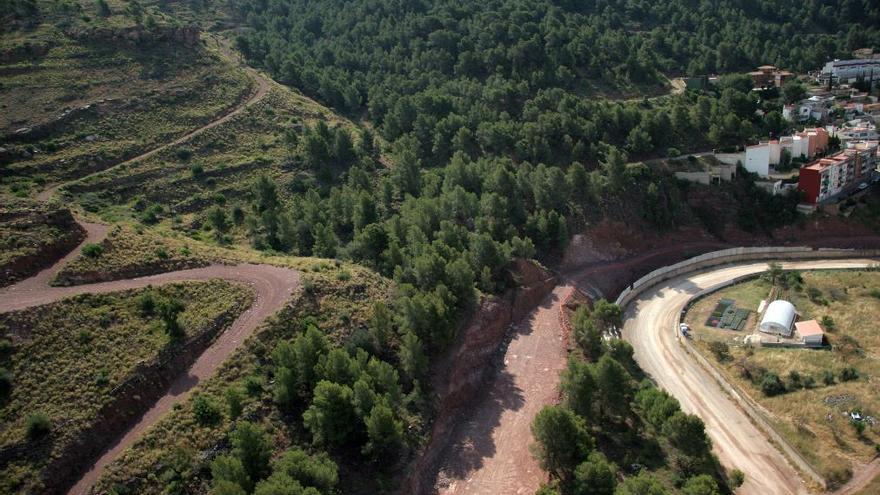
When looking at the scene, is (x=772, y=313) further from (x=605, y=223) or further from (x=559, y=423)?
(x=559, y=423)

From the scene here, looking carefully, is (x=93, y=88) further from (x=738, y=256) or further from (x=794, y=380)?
(x=794, y=380)

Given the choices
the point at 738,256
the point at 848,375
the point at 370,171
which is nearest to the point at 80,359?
the point at 370,171

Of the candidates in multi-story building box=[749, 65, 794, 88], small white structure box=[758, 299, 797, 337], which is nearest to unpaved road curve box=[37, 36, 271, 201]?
small white structure box=[758, 299, 797, 337]

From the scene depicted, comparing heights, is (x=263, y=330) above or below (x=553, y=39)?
below

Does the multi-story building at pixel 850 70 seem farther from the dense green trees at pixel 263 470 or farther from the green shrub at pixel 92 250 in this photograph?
the green shrub at pixel 92 250

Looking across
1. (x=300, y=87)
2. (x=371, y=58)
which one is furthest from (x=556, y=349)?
(x=371, y=58)

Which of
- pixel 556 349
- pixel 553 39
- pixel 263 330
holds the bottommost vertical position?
pixel 556 349
